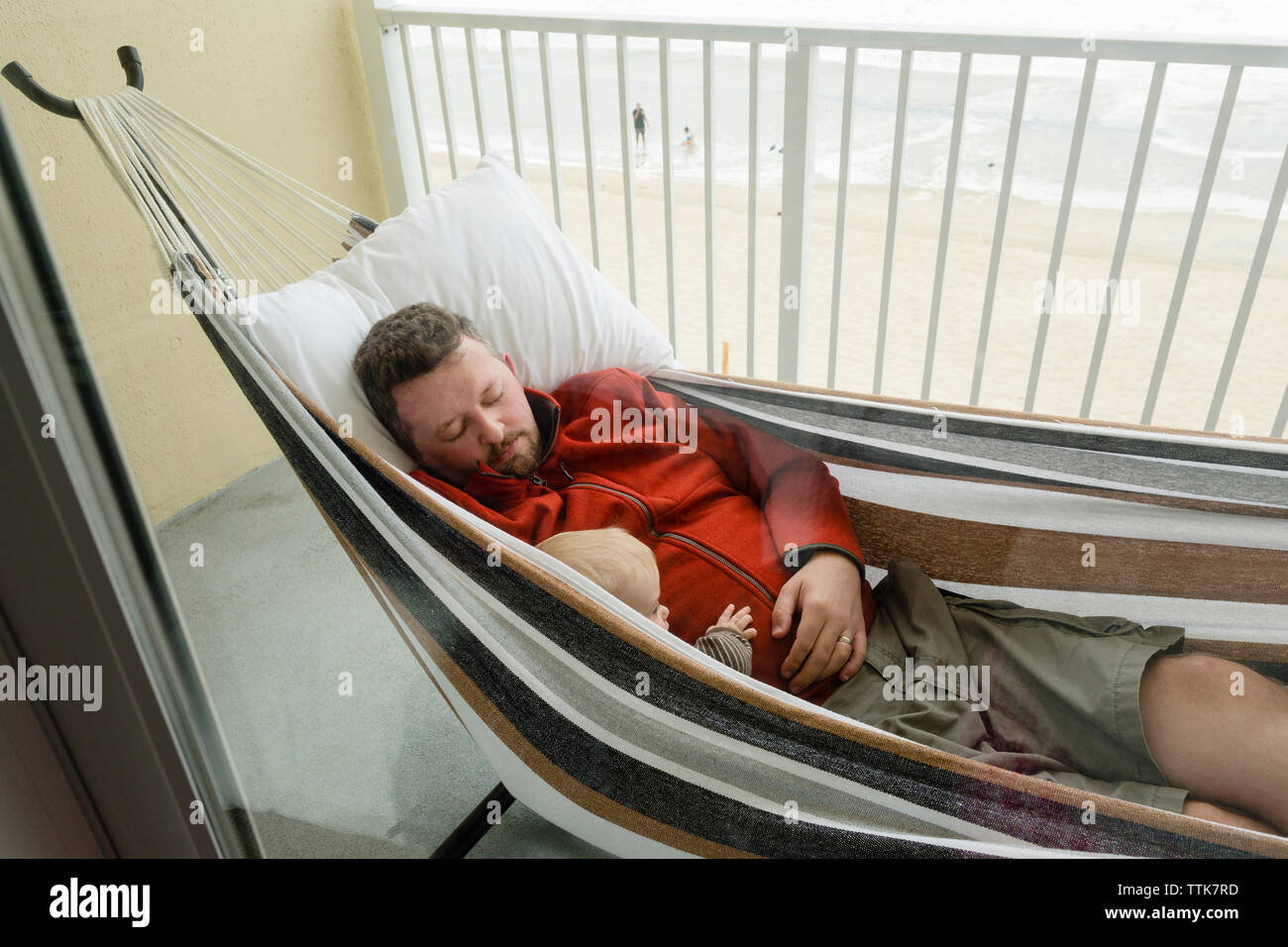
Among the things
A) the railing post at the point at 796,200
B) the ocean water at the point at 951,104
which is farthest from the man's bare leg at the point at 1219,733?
the railing post at the point at 796,200

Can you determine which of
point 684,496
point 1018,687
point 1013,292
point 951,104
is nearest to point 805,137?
point 951,104

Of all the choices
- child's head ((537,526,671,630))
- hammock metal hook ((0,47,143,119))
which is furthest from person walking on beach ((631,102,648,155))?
hammock metal hook ((0,47,143,119))

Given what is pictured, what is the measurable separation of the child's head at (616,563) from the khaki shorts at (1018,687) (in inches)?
10.4

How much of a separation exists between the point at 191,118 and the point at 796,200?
1246 mm

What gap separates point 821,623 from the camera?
1.06 metres

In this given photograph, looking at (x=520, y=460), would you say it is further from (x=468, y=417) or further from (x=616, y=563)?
(x=616, y=563)

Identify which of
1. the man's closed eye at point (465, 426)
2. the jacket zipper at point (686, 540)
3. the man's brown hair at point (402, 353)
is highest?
the man's brown hair at point (402, 353)

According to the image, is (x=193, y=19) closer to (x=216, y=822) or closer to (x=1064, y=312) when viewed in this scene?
(x=216, y=822)

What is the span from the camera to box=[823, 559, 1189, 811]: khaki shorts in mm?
Answer: 895

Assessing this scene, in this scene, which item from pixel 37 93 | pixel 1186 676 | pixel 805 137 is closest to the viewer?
pixel 37 93

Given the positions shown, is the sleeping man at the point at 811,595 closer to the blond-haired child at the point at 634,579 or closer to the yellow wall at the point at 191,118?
the blond-haired child at the point at 634,579

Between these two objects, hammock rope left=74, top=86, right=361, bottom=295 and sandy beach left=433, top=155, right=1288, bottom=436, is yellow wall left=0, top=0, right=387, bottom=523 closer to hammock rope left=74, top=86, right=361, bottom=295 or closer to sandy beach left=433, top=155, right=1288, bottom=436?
hammock rope left=74, top=86, right=361, bottom=295

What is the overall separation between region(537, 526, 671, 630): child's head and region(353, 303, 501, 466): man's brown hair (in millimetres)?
334

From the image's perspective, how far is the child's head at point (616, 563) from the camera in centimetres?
101
